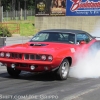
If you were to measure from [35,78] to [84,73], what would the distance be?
5.52 feet

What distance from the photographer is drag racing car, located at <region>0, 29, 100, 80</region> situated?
28.2 ft

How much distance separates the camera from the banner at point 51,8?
36.5 metres

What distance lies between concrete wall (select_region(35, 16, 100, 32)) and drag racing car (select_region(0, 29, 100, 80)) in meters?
24.2

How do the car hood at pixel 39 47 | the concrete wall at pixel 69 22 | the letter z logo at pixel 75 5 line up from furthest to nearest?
the letter z logo at pixel 75 5 → the concrete wall at pixel 69 22 → the car hood at pixel 39 47

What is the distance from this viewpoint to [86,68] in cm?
1021

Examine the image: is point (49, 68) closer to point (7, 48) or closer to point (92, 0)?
point (7, 48)

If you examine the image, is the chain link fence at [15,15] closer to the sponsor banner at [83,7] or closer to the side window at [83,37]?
the sponsor banner at [83,7]

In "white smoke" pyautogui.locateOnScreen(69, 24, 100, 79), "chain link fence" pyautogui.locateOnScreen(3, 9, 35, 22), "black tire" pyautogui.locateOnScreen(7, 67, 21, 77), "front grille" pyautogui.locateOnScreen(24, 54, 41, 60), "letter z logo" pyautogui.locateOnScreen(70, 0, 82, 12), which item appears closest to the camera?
"front grille" pyautogui.locateOnScreen(24, 54, 41, 60)

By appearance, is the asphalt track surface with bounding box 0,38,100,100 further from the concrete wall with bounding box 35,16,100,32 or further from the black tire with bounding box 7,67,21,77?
the concrete wall with bounding box 35,16,100,32

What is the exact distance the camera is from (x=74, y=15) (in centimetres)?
3559

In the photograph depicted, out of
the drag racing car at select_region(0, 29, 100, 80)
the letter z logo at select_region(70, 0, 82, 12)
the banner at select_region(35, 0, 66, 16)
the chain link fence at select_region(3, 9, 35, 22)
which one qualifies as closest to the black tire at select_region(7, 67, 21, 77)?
the drag racing car at select_region(0, 29, 100, 80)

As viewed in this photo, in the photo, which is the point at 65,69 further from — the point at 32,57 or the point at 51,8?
the point at 51,8

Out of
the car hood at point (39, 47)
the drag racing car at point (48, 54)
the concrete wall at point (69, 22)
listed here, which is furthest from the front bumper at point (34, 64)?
the concrete wall at point (69, 22)

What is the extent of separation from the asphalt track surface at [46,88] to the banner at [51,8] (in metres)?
27.1
